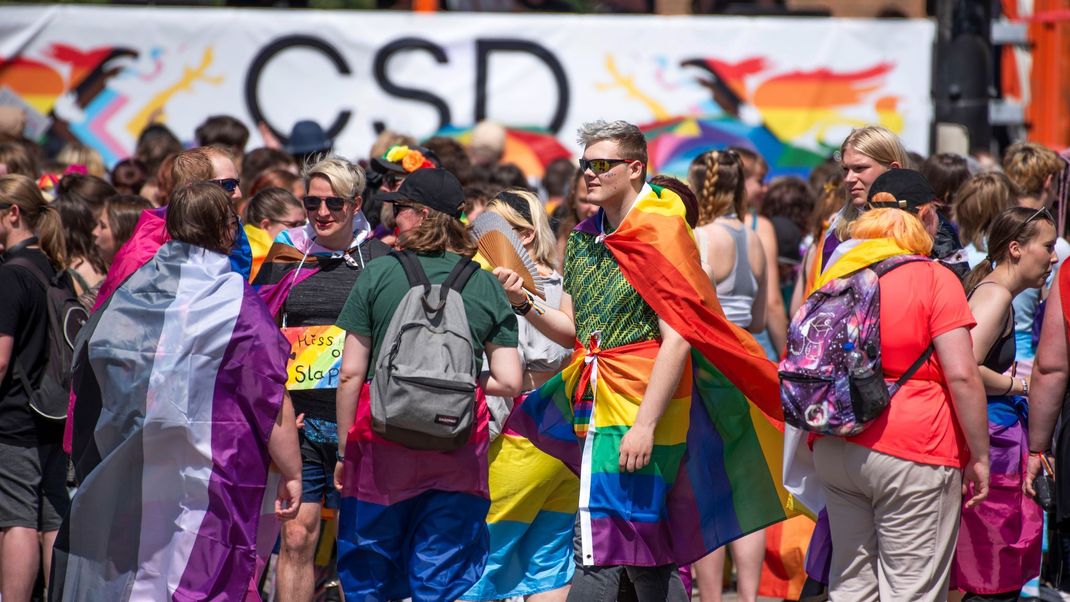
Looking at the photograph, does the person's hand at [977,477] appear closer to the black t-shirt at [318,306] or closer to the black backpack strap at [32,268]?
the black t-shirt at [318,306]

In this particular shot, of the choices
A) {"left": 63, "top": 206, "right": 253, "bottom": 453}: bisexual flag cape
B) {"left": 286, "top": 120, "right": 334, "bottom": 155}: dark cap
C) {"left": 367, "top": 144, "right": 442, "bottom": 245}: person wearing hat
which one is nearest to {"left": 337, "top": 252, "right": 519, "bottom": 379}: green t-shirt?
{"left": 63, "top": 206, "right": 253, "bottom": 453}: bisexual flag cape

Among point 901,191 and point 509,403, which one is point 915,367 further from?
point 509,403

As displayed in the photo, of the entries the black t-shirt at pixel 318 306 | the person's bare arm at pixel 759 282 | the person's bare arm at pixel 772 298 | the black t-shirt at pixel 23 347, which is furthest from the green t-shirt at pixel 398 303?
the person's bare arm at pixel 772 298

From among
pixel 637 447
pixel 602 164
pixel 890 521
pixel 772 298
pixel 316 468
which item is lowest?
pixel 316 468

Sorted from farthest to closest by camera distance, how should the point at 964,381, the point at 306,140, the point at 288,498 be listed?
the point at 306,140 < the point at 288,498 < the point at 964,381

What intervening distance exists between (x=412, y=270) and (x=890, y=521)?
1.82m

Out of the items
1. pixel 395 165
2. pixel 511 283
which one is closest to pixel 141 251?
pixel 511 283

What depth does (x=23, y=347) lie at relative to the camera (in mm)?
5414

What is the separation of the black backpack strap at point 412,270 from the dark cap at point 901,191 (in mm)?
1743

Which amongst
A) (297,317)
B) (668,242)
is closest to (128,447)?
(297,317)

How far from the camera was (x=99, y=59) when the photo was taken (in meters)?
10.5

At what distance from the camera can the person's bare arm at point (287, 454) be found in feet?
15.0

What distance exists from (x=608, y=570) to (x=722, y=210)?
7.97ft

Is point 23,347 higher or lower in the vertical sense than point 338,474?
higher
